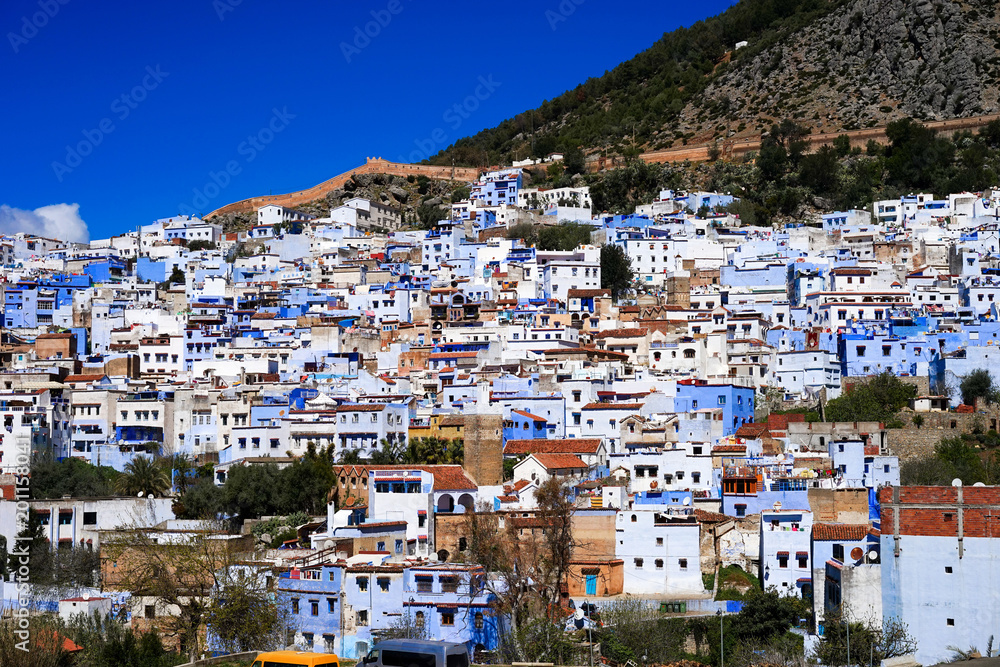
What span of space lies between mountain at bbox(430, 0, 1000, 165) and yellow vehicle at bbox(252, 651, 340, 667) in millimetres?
69952

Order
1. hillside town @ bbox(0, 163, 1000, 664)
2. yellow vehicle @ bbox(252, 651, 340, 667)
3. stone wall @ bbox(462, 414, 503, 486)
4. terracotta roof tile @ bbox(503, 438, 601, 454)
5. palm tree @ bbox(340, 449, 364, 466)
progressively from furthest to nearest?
palm tree @ bbox(340, 449, 364, 466) < terracotta roof tile @ bbox(503, 438, 601, 454) < stone wall @ bbox(462, 414, 503, 486) < hillside town @ bbox(0, 163, 1000, 664) < yellow vehicle @ bbox(252, 651, 340, 667)

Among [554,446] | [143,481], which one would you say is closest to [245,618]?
[143,481]

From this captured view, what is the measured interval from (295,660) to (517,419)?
20.6 m

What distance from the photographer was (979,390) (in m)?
37.3

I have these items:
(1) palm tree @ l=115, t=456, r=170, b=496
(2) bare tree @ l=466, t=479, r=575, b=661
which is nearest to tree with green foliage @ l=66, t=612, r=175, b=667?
(2) bare tree @ l=466, t=479, r=575, b=661

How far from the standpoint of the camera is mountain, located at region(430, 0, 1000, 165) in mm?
81312

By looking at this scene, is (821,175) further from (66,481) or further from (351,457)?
(66,481)

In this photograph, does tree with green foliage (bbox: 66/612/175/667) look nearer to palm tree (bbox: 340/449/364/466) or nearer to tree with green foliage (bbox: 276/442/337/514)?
tree with green foliage (bbox: 276/442/337/514)

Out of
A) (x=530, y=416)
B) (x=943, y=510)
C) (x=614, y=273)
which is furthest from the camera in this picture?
(x=614, y=273)

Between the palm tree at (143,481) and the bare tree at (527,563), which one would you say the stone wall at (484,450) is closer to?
the bare tree at (527,563)

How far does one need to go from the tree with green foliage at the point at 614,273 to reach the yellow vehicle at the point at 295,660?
129 ft

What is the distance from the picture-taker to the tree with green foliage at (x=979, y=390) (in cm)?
3725

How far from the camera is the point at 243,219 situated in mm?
77688

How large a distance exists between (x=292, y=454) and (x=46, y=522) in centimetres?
761
